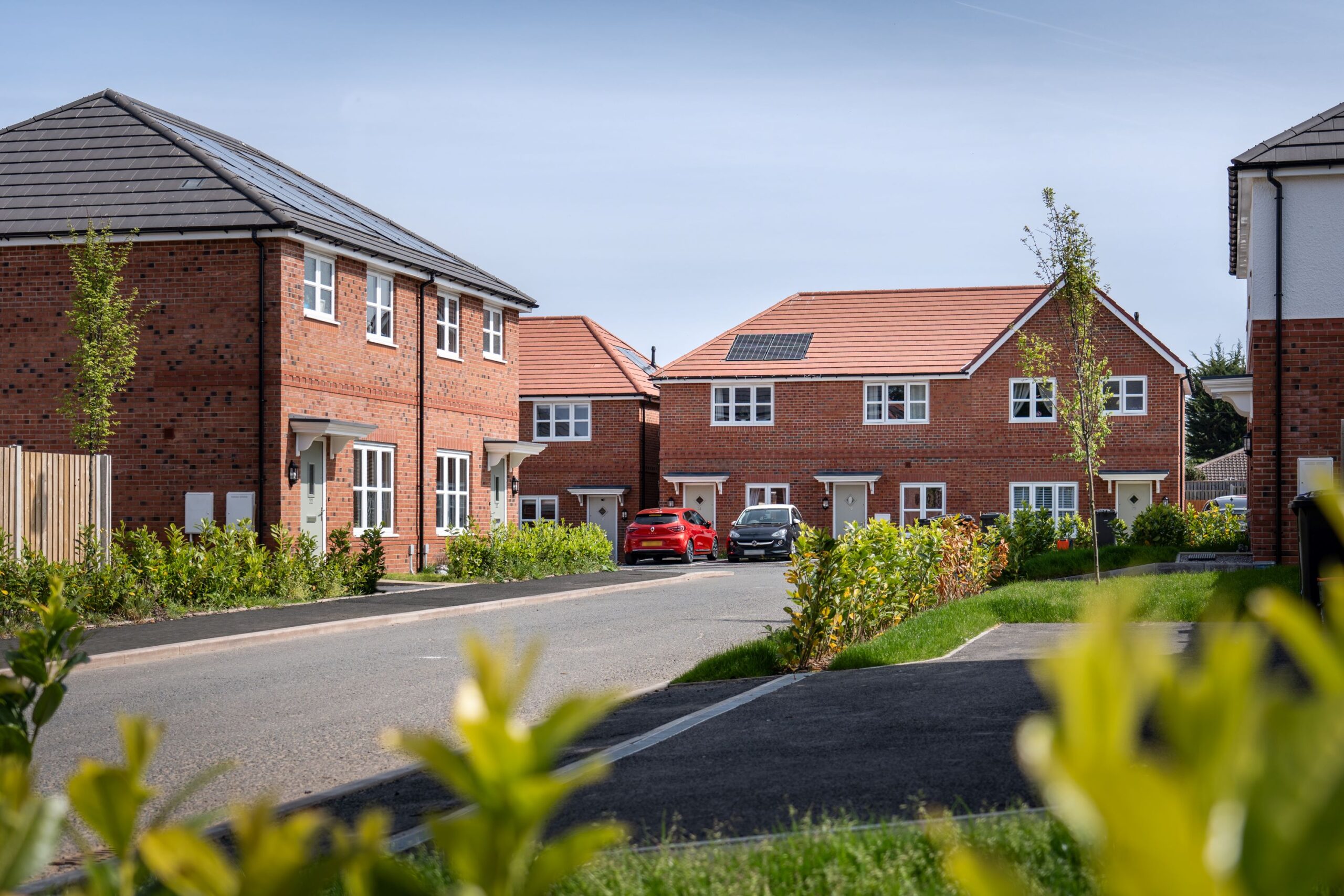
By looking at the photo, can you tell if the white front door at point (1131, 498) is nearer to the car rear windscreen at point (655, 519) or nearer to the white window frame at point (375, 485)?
the car rear windscreen at point (655, 519)

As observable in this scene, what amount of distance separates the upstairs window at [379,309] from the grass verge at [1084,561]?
12951 mm

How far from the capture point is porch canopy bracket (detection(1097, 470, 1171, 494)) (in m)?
39.6

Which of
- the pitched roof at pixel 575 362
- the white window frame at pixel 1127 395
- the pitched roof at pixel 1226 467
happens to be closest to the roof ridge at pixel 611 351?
the pitched roof at pixel 575 362

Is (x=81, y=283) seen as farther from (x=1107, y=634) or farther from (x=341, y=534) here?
(x=1107, y=634)

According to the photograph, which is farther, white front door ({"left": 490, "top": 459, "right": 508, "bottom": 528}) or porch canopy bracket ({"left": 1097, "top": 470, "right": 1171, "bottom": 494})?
porch canopy bracket ({"left": 1097, "top": 470, "right": 1171, "bottom": 494})

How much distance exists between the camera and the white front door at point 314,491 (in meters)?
23.8

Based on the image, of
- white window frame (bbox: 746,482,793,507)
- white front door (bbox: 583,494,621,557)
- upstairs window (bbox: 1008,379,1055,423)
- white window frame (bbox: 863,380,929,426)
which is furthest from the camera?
white front door (bbox: 583,494,621,557)

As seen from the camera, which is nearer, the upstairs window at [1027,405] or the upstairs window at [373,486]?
the upstairs window at [373,486]

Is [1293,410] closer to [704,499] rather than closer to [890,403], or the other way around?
[890,403]

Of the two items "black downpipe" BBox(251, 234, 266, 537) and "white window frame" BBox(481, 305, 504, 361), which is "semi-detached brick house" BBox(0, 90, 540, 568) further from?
"white window frame" BBox(481, 305, 504, 361)

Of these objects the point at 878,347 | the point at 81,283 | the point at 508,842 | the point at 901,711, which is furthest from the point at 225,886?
the point at 878,347

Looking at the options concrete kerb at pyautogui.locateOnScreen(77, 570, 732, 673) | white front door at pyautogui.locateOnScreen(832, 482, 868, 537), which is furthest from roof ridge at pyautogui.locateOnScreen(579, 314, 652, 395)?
concrete kerb at pyautogui.locateOnScreen(77, 570, 732, 673)

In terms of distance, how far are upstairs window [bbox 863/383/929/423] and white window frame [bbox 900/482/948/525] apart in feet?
6.64

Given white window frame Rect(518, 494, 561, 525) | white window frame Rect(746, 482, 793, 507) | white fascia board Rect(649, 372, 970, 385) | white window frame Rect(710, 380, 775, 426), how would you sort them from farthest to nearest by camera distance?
white window frame Rect(518, 494, 561, 525), white window frame Rect(710, 380, 775, 426), white window frame Rect(746, 482, 793, 507), white fascia board Rect(649, 372, 970, 385)
